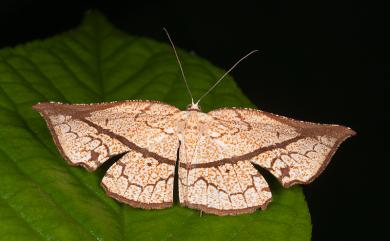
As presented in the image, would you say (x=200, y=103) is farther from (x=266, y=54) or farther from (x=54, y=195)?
(x=266, y=54)

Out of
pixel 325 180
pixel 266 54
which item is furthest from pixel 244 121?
pixel 266 54

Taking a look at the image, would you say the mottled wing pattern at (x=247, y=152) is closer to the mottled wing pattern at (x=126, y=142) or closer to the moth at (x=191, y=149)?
the moth at (x=191, y=149)

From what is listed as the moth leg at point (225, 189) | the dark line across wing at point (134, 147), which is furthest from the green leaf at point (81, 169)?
the dark line across wing at point (134, 147)

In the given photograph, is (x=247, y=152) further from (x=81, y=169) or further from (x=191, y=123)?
(x=81, y=169)

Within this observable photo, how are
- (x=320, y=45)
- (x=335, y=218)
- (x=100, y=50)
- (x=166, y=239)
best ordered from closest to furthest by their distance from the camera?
(x=166, y=239), (x=100, y=50), (x=335, y=218), (x=320, y=45)

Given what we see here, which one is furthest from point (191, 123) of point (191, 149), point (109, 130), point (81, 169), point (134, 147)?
point (81, 169)

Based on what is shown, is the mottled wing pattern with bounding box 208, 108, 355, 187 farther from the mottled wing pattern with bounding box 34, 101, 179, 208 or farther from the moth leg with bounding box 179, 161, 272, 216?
the mottled wing pattern with bounding box 34, 101, 179, 208
